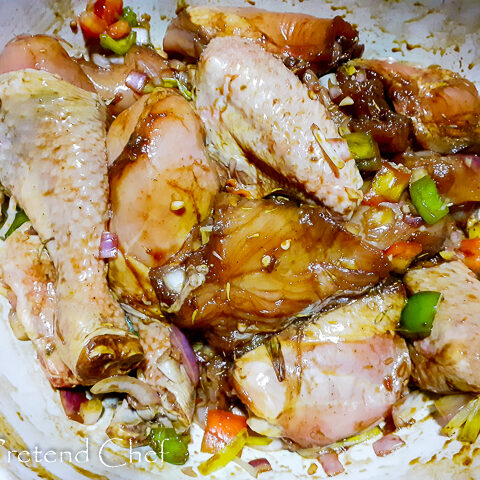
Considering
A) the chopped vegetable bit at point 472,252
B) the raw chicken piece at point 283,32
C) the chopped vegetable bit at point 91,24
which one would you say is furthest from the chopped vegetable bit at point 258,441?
the chopped vegetable bit at point 91,24

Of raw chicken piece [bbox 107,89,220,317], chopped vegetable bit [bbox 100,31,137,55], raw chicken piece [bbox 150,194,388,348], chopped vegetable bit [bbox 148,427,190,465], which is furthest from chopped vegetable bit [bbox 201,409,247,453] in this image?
chopped vegetable bit [bbox 100,31,137,55]

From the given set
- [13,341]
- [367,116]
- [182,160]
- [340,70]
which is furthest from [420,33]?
[13,341]

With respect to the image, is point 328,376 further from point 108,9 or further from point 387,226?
point 108,9

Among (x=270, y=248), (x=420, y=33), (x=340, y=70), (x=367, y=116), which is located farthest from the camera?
(x=420, y=33)

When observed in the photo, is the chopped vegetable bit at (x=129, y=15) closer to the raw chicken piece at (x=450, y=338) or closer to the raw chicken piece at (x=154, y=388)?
the raw chicken piece at (x=154, y=388)

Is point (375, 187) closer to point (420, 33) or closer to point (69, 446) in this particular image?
point (420, 33)

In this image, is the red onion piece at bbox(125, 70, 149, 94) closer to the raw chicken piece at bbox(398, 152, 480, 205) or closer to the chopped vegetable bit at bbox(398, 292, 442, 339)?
the raw chicken piece at bbox(398, 152, 480, 205)
